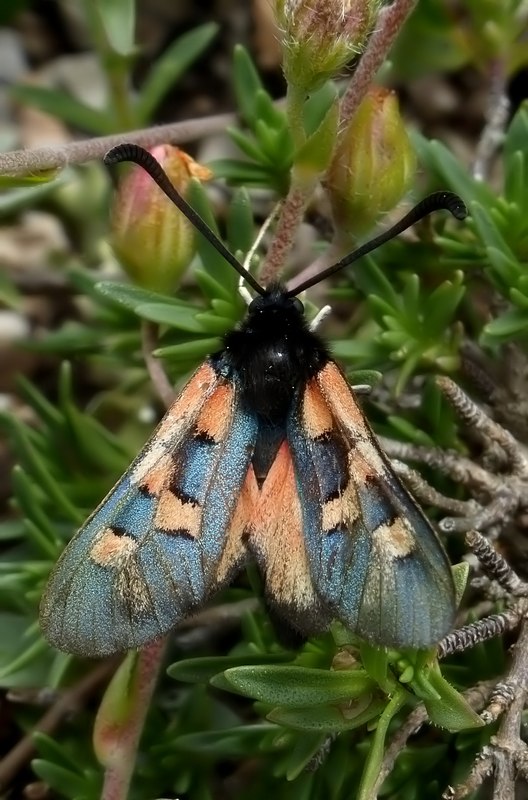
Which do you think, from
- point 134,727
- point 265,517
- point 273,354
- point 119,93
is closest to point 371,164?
point 273,354

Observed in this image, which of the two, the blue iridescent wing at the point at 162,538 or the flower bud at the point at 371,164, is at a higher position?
the flower bud at the point at 371,164

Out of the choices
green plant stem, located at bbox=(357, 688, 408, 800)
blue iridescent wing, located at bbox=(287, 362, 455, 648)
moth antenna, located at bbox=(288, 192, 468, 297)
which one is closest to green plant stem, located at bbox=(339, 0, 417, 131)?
moth antenna, located at bbox=(288, 192, 468, 297)

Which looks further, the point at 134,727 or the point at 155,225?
the point at 155,225

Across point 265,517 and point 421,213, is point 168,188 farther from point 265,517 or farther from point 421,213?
point 265,517

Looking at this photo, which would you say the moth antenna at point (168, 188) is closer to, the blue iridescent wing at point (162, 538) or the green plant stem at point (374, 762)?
the blue iridescent wing at point (162, 538)

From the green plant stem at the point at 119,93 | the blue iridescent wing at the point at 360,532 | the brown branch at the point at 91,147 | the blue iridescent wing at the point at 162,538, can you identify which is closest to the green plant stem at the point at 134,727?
the blue iridescent wing at the point at 162,538

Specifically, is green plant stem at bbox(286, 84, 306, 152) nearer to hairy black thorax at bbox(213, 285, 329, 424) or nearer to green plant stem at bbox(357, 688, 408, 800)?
hairy black thorax at bbox(213, 285, 329, 424)
